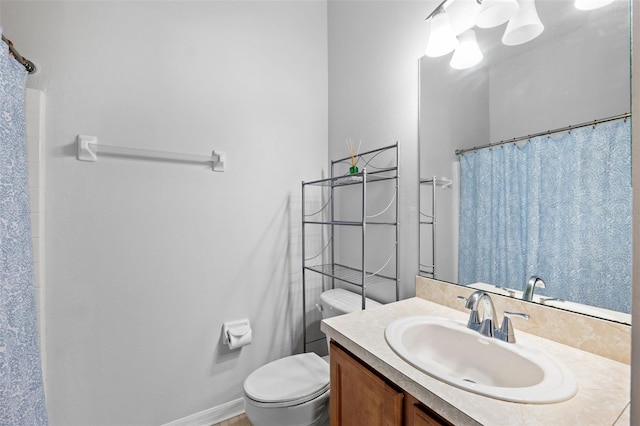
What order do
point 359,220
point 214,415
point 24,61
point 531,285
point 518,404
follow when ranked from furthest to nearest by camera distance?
point 359,220 < point 214,415 < point 24,61 < point 531,285 < point 518,404

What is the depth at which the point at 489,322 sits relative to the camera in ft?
2.95

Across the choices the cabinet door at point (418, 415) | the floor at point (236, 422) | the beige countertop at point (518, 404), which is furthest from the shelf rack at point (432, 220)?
the floor at point (236, 422)

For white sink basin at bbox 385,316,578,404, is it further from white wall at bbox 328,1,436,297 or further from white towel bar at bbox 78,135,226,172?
white towel bar at bbox 78,135,226,172

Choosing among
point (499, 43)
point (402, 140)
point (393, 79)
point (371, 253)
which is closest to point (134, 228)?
point (371, 253)

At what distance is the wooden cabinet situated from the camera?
711 mm

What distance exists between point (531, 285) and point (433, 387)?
576 millimetres

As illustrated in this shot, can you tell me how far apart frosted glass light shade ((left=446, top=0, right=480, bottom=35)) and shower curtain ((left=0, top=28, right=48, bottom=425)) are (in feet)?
5.63

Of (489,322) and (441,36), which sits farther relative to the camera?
(441,36)

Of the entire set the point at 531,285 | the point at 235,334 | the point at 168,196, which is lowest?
the point at 235,334

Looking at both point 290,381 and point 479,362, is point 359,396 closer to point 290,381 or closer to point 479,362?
point 479,362

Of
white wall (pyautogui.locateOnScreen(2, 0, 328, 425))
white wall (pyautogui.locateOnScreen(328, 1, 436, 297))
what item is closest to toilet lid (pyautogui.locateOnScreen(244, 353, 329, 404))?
white wall (pyautogui.locateOnScreen(2, 0, 328, 425))

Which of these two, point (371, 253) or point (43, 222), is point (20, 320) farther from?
point (371, 253)

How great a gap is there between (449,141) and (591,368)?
90cm

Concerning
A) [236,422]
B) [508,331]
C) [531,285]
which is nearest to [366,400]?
[508,331]
